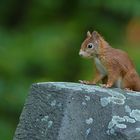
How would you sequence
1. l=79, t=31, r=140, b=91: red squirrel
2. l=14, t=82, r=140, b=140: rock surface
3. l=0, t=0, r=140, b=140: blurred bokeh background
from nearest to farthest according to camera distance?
l=14, t=82, r=140, b=140: rock surface, l=79, t=31, r=140, b=91: red squirrel, l=0, t=0, r=140, b=140: blurred bokeh background

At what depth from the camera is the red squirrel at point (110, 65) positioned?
4086 mm

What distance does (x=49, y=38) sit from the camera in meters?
7.87

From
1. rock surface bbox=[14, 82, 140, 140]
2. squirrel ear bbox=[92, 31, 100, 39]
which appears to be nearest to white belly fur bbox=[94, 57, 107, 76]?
squirrel ear bbox=[92, 31, 100, 39]

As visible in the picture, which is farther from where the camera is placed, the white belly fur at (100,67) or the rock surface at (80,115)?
the white belly fur at (100,67)

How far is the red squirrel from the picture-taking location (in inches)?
161

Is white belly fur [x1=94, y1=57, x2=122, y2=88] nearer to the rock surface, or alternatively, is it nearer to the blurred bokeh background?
the rock surface

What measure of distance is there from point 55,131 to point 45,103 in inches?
5.9

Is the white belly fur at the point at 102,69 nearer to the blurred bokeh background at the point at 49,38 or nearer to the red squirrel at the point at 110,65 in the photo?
the red squirrel at the point at 110,65

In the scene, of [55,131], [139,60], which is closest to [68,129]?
[55,131]

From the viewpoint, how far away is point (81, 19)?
8.40 meters

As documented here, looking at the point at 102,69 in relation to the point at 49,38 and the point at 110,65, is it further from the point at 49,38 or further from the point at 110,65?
the point at 49,38

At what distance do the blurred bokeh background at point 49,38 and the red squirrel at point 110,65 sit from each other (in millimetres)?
2797

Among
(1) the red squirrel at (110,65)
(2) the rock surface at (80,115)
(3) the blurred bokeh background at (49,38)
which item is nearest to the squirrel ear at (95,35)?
(1) the red squirrel at (110,65)

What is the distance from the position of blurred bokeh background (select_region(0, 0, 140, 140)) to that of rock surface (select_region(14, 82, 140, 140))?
132 inches
